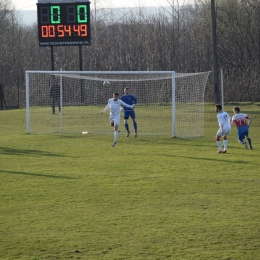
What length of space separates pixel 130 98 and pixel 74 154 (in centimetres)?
504

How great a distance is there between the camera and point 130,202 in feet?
43.2

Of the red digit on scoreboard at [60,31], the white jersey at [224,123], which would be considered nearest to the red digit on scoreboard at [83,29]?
the red digit on scoreboard at [60,31]

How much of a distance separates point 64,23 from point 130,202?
20.0 meters

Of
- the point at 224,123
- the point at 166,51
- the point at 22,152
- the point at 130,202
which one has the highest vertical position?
the point at 166,51

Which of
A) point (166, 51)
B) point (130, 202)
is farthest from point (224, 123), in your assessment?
point (166, 51)

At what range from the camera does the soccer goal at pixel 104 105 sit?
28.4m

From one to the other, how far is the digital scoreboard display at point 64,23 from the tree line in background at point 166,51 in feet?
42.0

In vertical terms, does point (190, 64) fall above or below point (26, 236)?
above

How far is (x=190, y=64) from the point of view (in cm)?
5197

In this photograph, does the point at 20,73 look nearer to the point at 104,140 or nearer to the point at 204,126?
the point at 204,126

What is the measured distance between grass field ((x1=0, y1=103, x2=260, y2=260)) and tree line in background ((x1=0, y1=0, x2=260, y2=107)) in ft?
76.1

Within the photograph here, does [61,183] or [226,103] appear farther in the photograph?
[226,103]

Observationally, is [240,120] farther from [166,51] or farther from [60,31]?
[166,51]

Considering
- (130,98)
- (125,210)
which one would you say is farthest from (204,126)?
(125,210)
